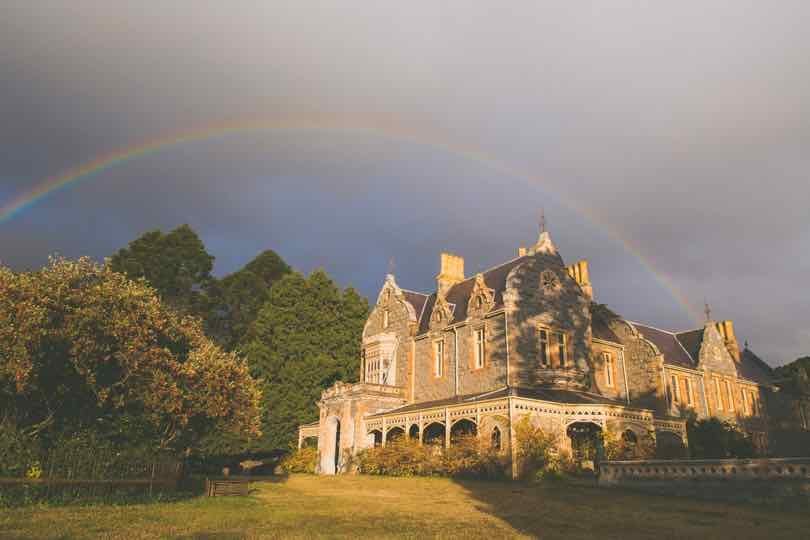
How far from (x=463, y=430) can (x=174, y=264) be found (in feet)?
92.8

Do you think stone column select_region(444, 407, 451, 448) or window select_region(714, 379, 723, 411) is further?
window select_region(714, 379, 723, 411)

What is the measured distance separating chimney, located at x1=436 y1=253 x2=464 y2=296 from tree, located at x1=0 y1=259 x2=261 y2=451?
21095 millimetres

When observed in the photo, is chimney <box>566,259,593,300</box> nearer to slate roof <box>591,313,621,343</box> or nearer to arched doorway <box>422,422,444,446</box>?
slate roof <box>591,313,621,343</box>

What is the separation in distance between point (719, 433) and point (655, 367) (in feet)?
16.0

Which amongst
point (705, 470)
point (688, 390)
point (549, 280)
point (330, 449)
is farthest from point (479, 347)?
point (688, 390)

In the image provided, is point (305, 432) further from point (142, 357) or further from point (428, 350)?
point (142, 357)

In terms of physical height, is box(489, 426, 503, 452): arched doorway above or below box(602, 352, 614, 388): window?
below

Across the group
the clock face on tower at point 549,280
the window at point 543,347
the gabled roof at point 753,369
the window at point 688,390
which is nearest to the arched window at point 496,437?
the window at point 543,347

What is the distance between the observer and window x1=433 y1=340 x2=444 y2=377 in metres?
33.3

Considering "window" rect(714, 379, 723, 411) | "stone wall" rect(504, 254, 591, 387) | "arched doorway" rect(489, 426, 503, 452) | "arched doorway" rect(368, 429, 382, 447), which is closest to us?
"arched doorway" rect(489, 426, 503, 452)

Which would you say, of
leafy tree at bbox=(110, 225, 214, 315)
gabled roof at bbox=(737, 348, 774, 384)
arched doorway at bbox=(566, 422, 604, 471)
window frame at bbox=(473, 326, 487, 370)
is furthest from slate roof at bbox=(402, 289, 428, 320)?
gabled roof at bbox=(737, 348, 774, 384)

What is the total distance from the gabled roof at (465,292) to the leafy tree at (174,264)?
62.3 feet

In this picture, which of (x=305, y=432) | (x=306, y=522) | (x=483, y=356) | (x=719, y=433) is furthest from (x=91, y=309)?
(x=719, y=433)

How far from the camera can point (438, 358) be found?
33.7 m
